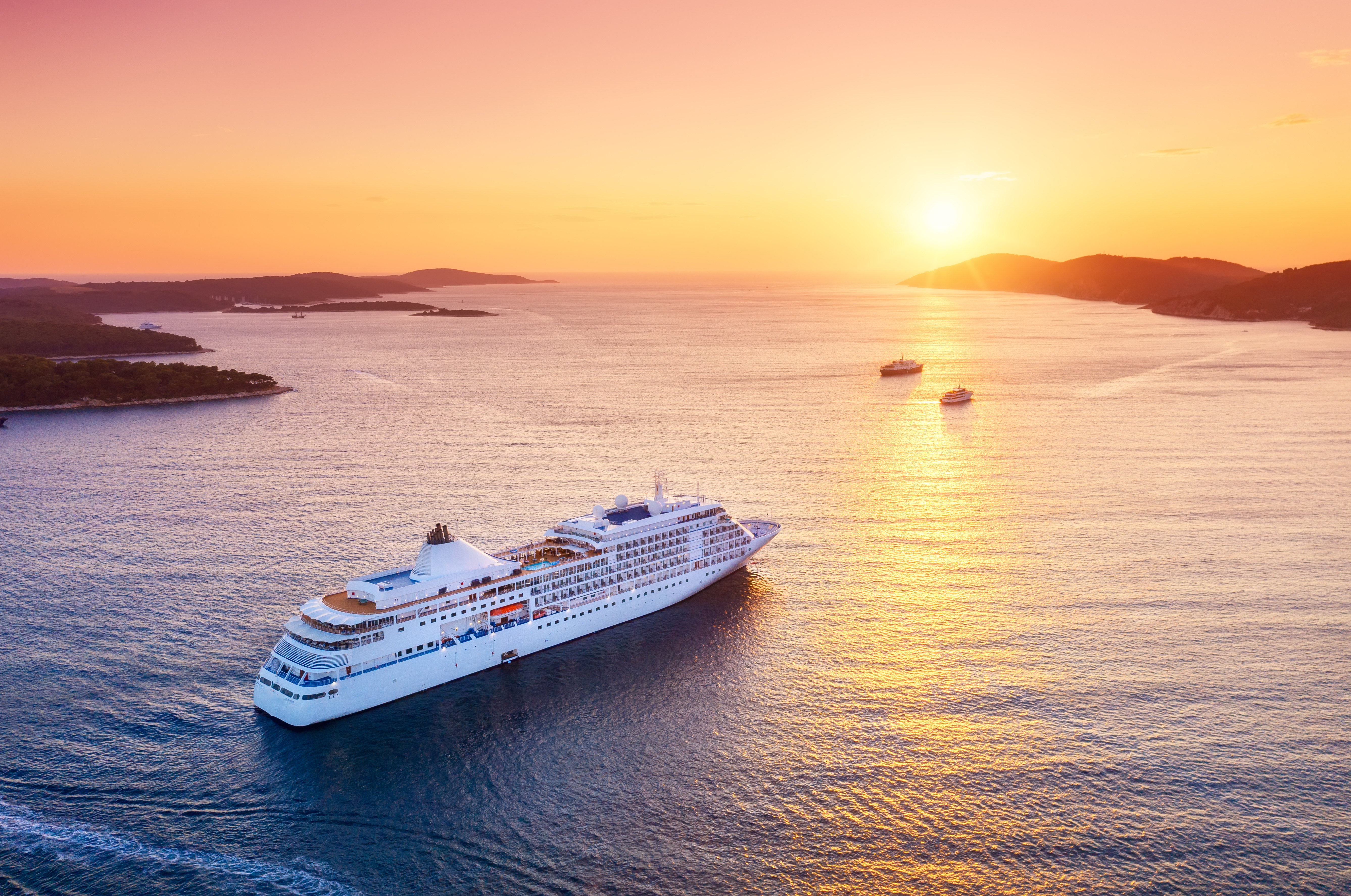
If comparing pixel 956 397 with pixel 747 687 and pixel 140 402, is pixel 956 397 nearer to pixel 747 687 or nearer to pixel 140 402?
pixel 747 687

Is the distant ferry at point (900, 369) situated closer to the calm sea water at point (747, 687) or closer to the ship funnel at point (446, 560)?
the calm sea water at point (747, 687)

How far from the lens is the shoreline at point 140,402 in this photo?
3930 inches

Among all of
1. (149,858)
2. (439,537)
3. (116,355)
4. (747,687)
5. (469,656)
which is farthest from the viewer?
(116,355)

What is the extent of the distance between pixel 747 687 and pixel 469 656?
38.1ft

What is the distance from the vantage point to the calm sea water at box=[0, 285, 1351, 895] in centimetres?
2541

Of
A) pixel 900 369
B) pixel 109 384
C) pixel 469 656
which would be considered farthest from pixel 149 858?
pixel 900 369

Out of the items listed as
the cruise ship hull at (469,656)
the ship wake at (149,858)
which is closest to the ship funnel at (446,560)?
the cruise ship hull at (469,656)

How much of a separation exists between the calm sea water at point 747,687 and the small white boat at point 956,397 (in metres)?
23.6

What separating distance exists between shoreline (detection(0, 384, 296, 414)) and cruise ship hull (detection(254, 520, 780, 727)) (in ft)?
272

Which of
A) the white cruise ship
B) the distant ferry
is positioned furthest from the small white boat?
the white cruise ship

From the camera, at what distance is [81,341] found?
468ft

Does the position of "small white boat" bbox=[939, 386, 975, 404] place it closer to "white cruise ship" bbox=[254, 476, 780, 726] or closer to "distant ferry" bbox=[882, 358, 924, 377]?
"distant ferry" bbox=[882, 358, 924, 377]

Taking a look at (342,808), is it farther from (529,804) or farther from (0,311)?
(0,311)

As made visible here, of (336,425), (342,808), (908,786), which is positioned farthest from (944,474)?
(336,425)
